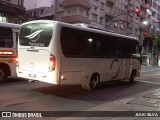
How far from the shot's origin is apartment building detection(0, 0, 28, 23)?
33500 millimetres

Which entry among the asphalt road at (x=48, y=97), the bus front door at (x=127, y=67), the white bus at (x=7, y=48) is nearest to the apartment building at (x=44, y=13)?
the bus front door at (x=127, y=67)

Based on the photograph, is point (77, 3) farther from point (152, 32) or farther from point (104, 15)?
point (152, 32)

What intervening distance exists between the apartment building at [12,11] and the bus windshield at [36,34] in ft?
73.4

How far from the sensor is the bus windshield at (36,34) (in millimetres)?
11134

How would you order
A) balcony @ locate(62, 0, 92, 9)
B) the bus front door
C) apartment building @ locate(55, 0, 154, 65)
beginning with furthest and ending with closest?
apartment building @ locate(55, 0, 154, 65) < balcony @ locate(62, 0, 92, 9) < the bus front door

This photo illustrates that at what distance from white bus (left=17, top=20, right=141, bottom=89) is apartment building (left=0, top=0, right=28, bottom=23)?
21925 mm

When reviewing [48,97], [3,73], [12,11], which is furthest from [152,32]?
[48,97]

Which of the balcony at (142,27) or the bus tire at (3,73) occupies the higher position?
the balcony at (142,27)

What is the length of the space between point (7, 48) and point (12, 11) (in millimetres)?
22166

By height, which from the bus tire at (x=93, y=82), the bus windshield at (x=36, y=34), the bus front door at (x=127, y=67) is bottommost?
the bus tire at (x=93, y=82)

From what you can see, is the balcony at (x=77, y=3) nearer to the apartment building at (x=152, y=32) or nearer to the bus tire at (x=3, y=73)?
the bus tire at (x=3, y=73)

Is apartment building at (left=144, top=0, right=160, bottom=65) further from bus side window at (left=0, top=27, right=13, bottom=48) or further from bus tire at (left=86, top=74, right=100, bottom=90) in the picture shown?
bus side window at (left=0, top=27, right=13, bottom=48)

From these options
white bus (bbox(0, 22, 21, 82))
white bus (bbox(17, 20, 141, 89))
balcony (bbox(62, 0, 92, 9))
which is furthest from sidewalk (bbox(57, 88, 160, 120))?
balcony (bbox(62, 0, 92, 9))

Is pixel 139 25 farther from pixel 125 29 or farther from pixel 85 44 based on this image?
pixel 85 44
